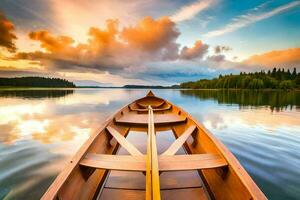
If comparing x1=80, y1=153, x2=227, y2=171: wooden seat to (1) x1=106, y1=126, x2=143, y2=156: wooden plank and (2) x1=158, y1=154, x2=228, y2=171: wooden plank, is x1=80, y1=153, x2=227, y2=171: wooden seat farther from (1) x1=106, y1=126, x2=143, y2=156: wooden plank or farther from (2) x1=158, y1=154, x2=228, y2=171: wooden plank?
(1) x1=106, y1=126, x2=143, y2=156: wooden plank

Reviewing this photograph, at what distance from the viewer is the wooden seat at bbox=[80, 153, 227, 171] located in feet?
9.07

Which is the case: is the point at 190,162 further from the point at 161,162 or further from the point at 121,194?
the point at 121,194

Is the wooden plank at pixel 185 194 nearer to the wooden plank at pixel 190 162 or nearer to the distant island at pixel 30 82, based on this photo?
the wooden plank at pixel 190 162

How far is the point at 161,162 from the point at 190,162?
455 millimetres

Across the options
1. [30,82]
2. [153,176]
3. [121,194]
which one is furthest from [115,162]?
[30,82]

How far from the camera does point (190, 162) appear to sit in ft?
9.58

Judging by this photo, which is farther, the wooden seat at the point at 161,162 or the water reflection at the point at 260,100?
the water reflection at the point at 260,100

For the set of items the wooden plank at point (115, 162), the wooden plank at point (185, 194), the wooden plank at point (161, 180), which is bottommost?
the wooden plank at point (161, 180)

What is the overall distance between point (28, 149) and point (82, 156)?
3964 mm

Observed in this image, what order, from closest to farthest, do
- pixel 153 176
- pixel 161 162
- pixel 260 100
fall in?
pixel 153 176 < pixel 161 162 < pixel 260 100

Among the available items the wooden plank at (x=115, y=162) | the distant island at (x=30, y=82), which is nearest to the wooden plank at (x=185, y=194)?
the wooden plank at (x=115, y=162)

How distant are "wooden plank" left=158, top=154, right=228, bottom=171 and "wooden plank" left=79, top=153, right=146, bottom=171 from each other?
0.33m

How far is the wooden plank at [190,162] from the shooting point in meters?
2.77

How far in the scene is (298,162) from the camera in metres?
5.01
